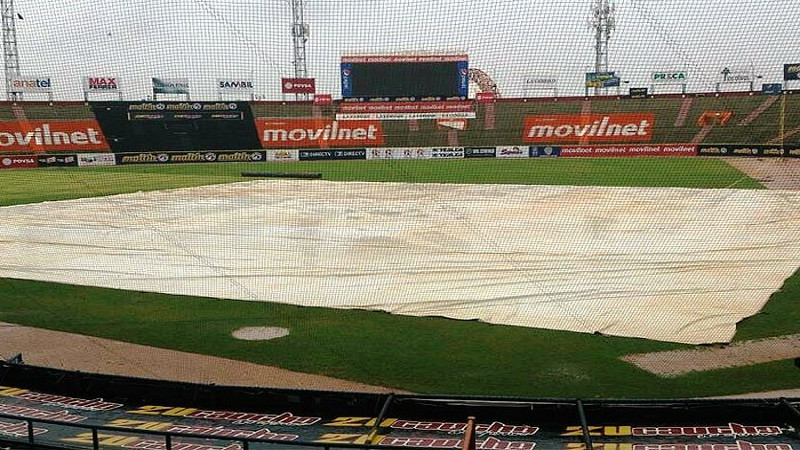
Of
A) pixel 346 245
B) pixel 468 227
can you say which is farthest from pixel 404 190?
pixel 346 245

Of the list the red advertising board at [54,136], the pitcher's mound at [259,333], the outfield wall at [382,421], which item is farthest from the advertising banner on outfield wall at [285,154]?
the outfield wall at [382,421]

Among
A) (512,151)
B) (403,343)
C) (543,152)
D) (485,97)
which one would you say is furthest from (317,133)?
(403,343)

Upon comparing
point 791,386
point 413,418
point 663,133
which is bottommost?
point 791,386

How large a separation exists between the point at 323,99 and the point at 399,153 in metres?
8.45

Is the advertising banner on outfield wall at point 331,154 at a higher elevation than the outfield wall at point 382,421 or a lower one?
higher

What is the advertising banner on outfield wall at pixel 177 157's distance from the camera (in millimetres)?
36781

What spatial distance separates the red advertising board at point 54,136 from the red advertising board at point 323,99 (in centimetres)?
1178

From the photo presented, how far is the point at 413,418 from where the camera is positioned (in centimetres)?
519

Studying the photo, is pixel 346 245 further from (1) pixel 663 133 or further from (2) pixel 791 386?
(1) pixel 663 133

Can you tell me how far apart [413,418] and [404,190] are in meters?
19.8

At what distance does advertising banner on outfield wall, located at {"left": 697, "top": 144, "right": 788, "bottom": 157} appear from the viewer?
3209cm

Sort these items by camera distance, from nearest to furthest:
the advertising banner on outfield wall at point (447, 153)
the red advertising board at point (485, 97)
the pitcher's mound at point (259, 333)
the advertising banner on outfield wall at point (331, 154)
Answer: the pitcher's mound at point (259, 333) < the red advertising board at point (485, 97) < the advertising banner on outfield wall at point (447, 153) < the advertising banner on outfield wall at point (331, 154)

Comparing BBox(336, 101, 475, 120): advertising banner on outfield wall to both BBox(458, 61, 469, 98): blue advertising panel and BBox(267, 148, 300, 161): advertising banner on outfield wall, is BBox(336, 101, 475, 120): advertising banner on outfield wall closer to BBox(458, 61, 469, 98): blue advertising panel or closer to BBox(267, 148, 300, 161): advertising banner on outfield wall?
BBox(458, 61, 469, 98): blue advertising panel

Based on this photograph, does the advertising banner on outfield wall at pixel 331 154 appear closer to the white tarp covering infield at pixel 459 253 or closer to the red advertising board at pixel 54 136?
the red advertising board at pixel 54 136
